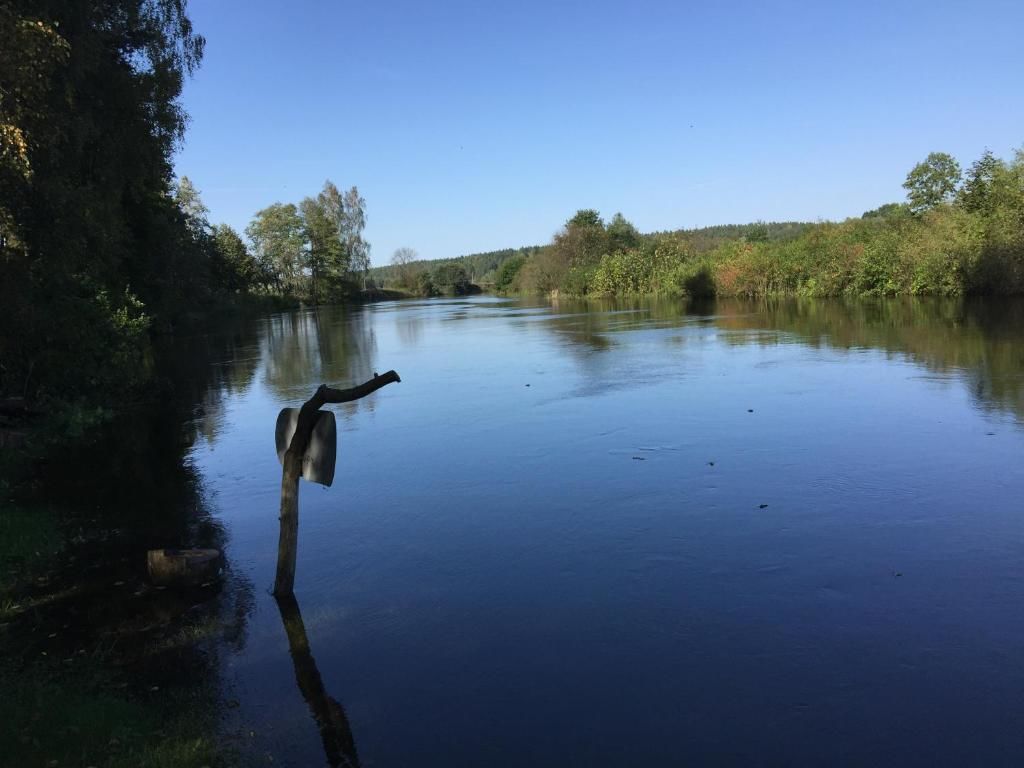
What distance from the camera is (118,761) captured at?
4.32 metres

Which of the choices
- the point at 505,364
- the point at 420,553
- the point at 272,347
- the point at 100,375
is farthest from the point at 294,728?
the point at 272,347

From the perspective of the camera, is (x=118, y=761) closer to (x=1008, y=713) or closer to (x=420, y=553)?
(x=420, y=553)

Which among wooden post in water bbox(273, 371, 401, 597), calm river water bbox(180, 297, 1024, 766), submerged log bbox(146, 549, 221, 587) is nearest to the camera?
calm river water bbox(180, 297, 1024, 766)

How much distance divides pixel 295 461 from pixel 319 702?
Answer: 7.06 feet

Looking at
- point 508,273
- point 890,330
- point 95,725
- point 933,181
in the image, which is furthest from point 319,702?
point 508,273

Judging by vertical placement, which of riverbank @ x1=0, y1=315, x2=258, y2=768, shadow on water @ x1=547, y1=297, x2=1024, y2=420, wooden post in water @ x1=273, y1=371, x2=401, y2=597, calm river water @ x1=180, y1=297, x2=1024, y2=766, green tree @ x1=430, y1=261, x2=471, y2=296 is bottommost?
calm river water @ x1=180, y1=297, x2=1024, y2=766

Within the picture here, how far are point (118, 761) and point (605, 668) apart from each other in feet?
10.8

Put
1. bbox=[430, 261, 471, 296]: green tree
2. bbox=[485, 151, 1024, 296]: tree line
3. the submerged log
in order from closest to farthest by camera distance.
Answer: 1. the submerged log
2. bbox=[485, 151, 1024, 296]: tree line
3. bbox=[430, 261, 471, 296]: green tree

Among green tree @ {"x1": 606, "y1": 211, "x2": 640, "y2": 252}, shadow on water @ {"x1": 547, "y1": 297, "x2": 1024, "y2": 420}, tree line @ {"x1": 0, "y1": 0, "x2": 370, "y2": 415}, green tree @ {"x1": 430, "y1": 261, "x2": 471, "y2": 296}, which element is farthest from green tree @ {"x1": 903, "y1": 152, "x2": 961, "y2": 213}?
green tree @ {"x1": 430, "y1": 261, "x2": 471, "y2": 296}

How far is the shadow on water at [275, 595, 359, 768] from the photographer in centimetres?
475

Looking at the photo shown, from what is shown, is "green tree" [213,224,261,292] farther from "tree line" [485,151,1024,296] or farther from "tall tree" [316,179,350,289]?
Result: "tree line" [485,151,1024,296]

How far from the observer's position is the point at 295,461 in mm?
6664

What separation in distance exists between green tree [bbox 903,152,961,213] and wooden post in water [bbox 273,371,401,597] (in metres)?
65.6

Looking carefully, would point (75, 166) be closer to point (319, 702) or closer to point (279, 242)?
point (319, 702)
